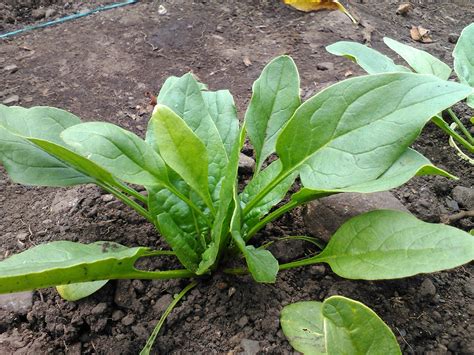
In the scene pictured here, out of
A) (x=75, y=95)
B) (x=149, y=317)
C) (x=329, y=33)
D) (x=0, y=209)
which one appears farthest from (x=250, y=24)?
(x=149, y=317)

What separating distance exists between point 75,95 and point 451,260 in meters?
1.64

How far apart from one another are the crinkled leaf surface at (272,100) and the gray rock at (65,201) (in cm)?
61

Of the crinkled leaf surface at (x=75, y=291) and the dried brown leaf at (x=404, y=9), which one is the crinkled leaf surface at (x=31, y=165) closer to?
the crinkled leaf surface at (x=75, y=291)

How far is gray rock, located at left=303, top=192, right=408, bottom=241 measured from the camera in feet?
4.34

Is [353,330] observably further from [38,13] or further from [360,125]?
[38,13]

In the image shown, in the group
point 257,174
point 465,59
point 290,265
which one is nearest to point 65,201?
point 257,174

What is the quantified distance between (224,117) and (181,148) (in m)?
Result: 0.33

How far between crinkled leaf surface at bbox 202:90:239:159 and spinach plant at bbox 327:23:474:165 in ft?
1.04

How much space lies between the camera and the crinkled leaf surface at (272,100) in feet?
4.19

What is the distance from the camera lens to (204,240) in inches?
50.3

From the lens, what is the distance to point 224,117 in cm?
140

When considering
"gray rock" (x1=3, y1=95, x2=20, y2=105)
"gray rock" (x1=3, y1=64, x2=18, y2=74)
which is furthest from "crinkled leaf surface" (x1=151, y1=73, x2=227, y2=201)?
"gray rock" (x1=3, y1=64, x2=18, y2=74)

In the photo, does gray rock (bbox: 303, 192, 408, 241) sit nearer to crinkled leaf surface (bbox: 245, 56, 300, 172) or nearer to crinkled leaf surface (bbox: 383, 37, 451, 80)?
crinkled leaf surface (bbox: 245, 56, 300, 172)

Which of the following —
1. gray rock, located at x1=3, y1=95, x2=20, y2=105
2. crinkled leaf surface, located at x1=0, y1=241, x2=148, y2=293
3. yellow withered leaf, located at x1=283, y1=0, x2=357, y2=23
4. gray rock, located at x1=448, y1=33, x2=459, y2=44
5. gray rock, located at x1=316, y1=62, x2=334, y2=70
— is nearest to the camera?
crinkled leaf surface, located at x1=0, y1=241, x2=148, y2=293
